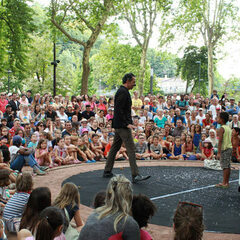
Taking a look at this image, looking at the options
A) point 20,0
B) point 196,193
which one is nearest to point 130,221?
point 196,193

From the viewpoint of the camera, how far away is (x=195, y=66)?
1869 inches

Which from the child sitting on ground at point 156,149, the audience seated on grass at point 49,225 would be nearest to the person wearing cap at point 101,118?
the child sitting on ground at point 156,149

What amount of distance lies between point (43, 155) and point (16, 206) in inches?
198

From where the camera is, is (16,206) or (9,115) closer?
(16,206)

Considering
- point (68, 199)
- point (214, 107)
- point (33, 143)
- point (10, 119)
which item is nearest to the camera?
point (68, 199)

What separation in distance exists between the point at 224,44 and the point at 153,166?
94.3ft

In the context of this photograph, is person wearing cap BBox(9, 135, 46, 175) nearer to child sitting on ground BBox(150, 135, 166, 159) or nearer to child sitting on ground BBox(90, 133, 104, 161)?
child sitting on ground BBox(90, 133, 104, 161)

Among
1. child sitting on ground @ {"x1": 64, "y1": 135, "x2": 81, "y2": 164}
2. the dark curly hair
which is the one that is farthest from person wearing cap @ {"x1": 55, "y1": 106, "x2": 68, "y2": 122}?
the dark curly hair

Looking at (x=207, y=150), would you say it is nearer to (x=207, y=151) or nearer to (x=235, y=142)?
(x=207, y=151)

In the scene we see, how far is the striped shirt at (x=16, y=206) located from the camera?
15.4ft

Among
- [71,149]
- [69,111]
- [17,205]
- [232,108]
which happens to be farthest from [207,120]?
[17,205]

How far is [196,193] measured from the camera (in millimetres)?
6695

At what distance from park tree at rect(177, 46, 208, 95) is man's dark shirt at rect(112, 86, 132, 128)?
1580 inches

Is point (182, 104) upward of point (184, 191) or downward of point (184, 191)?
upward
